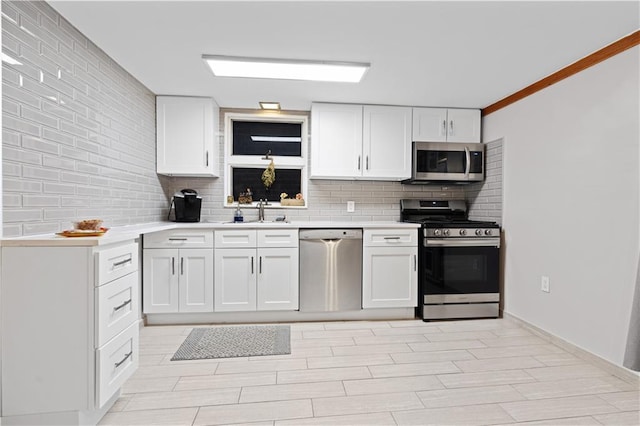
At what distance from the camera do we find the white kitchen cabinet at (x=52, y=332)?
148 centimetres

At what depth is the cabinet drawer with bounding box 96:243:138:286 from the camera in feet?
5.14

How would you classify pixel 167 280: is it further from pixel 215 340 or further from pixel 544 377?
pixel 544 377

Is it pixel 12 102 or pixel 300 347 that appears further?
pixel 300 347

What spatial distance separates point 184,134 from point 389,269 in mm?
2457

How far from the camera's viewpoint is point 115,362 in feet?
5.52

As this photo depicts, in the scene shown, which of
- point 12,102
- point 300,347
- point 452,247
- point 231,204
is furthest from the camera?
point 231,204

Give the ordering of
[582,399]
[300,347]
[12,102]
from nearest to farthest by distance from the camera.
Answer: [12,102] < [582,399] < [300,347]

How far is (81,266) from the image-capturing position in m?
1.52

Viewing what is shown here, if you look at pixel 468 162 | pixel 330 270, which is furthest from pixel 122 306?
pixel 468 162

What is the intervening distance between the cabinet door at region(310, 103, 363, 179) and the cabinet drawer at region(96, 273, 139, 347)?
2.08 metres

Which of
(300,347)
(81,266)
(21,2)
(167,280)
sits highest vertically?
(21,2)

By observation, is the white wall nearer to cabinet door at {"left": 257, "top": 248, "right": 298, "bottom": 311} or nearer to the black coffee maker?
cabinet door at {"left": 257, "top": 248, "right": 298, "bottom": 311}

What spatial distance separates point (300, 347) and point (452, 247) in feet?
5.71

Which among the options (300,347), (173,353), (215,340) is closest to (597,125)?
(300,347)
